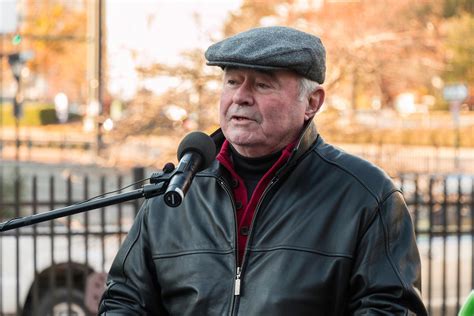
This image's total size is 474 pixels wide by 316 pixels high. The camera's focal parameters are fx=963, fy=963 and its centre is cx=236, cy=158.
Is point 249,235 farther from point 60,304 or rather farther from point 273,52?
point 60,304

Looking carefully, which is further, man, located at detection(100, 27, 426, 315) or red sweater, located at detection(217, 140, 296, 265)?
red sweater, located at detection(217, 140, 296, 265)

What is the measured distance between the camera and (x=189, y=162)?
2424 millimetres

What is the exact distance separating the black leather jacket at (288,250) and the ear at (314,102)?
0.15 feet

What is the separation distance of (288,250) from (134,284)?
485mm

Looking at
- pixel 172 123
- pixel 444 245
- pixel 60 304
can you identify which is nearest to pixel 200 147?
pixel 60 304

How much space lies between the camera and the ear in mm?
2765

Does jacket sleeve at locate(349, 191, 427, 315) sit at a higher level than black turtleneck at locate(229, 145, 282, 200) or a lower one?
lower

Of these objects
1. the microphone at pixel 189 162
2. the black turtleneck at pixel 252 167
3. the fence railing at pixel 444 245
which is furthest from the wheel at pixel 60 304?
the microphone at pixel 189 162

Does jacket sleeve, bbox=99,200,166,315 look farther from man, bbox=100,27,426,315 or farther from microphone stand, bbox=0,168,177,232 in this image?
microphone stand, bbox=0,168,177,232

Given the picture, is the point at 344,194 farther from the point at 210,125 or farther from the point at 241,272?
the point at 210,125

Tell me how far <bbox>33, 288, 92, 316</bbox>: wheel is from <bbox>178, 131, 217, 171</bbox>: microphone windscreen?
4.86 meters

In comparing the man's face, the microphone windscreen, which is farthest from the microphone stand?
the man's face

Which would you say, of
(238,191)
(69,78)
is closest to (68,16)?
(69,78)

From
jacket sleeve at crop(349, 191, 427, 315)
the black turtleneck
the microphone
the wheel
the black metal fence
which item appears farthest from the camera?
the wheel
